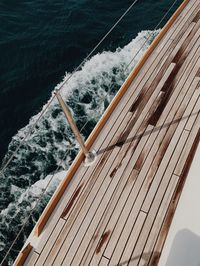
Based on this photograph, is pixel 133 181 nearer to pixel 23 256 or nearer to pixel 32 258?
pixel 32 258

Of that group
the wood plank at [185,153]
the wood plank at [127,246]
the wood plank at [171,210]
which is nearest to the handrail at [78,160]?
the wood plank at [127,246]

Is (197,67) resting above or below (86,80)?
below

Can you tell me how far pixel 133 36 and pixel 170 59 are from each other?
7.76 meters

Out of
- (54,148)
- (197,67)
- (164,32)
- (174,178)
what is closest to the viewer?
(174,178)

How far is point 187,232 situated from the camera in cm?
507

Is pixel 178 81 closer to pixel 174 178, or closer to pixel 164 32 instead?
pixel 164 32

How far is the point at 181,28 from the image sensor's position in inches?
406

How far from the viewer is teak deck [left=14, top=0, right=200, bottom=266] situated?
19.0 ft

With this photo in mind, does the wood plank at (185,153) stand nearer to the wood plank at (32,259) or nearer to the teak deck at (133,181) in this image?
the teak deck at (133,181)

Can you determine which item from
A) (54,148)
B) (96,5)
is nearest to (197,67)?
(54,148)

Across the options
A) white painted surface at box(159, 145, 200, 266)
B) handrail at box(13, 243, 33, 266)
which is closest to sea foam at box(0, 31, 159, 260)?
handrail at box(13, 243, 33, 266)

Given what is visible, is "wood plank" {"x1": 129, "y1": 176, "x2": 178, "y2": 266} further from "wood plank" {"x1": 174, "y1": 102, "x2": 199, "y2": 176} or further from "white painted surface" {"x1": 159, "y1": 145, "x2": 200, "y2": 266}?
"white painted surface" {"x1": 159, "y1": 145, "x2": 200, "y2": 266}

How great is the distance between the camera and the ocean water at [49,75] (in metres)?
10.5

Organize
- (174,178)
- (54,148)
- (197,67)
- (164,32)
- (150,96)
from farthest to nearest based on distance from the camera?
(54,148) → (164,32) → (197,67) → (150,96) → (174,178)
